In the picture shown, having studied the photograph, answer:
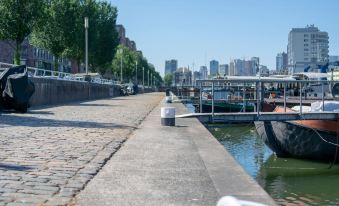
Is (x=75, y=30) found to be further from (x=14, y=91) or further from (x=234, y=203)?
(x=234, y=203)

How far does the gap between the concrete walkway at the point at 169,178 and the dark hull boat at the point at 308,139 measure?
6850 mm

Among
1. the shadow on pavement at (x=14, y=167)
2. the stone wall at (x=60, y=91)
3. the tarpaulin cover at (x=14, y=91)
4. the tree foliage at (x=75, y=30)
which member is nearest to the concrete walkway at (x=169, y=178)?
the shadow on pavement at (x=14, y=167)

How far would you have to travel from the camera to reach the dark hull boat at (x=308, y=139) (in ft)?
54.9

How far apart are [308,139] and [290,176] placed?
224cm

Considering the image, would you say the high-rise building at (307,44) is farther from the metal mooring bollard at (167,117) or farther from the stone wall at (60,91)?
the metal mooring bollard at (167,117)

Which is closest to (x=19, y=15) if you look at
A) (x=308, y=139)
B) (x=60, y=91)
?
(x=60, y=91)

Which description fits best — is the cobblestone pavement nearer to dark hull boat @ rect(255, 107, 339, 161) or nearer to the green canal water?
the green canal water

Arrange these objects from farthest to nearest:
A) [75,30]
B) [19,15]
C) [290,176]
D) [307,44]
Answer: [307,44], [75,30], [19,15], [290,176]

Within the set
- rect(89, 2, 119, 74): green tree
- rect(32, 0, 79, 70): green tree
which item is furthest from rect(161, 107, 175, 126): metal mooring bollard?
rect(89, 2, 119, 74): green tree

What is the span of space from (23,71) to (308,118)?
493 inches

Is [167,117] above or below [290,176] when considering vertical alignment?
above

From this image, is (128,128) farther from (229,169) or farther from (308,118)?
(229,169)

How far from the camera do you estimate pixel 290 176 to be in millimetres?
15297

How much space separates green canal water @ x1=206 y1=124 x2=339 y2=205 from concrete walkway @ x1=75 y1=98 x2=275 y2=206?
2752mm
